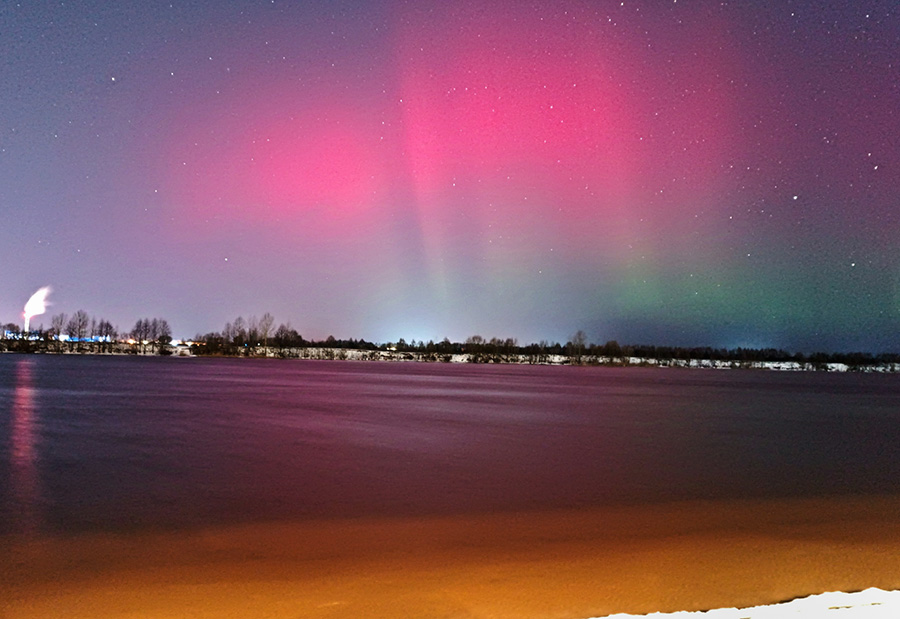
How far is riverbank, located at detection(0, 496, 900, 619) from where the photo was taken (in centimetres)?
600

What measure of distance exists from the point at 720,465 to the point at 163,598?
11271 millimetres

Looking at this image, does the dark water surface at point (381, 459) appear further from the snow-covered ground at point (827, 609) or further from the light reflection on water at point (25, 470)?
the snow-covered ground at point (827, 609)

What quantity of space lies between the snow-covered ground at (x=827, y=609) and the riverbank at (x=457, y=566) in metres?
0.50

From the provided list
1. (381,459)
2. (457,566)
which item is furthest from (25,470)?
(457,566)

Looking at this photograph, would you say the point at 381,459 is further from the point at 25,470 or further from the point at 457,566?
the point at 457,566

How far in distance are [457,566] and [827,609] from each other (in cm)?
317

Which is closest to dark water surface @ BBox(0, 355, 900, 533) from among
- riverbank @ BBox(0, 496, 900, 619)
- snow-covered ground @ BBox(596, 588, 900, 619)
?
riverbank @ BBox(0, 496, 900, 619)

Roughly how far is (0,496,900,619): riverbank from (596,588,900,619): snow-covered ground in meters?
0.50

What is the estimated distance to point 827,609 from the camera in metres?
5.48

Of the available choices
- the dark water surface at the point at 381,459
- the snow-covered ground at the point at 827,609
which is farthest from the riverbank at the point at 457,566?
the dark water surface at the point at 381,459

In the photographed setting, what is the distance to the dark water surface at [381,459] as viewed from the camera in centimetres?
1004

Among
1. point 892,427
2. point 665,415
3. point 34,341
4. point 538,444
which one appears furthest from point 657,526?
point 34,341

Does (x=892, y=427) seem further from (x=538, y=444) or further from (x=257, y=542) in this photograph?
(x=257, y=542)

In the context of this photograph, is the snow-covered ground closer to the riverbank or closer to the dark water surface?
the riverbank
